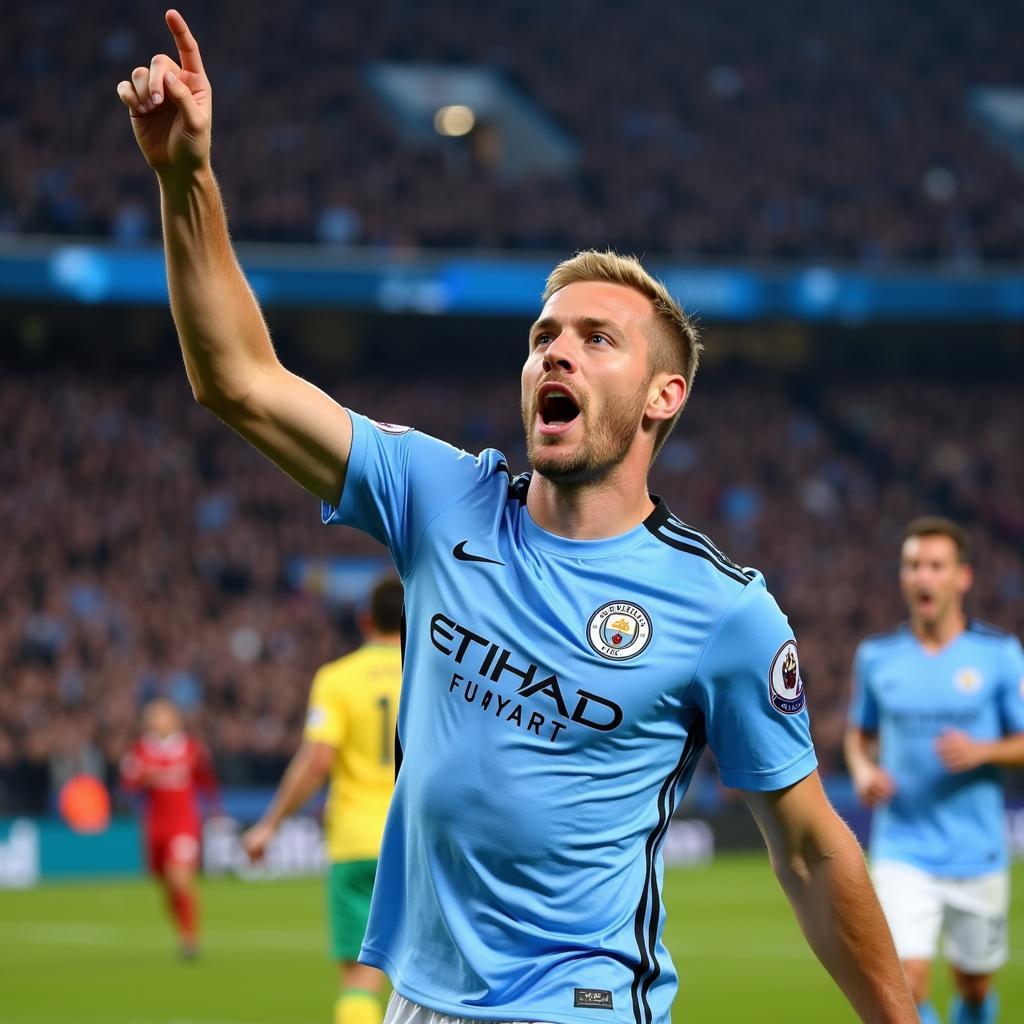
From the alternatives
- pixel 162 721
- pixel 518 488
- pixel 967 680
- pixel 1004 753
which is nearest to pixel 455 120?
pixel 162 721

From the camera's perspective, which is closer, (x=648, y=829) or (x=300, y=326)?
(x=648, y=829)

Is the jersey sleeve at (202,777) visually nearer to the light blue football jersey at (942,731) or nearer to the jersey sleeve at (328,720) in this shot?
the jersey sleeve at (328,720)

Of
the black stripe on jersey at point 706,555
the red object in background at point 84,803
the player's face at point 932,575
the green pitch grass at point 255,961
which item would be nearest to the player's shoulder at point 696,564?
the black stripe on jersey at point 706,555

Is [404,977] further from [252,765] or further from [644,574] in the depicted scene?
[252,765]

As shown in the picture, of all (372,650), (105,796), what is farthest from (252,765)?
(372,650)

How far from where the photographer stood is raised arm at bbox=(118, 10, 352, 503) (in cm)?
323

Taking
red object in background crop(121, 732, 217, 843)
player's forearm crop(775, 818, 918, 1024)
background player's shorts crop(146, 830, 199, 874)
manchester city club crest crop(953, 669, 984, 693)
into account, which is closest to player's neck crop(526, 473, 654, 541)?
player's forearm crop(775, 818, 918, 1024)

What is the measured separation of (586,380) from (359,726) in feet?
18.1

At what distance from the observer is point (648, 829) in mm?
3660

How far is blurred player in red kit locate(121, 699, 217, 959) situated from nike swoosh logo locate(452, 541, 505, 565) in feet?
39.6

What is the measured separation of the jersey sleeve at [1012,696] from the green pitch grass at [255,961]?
3129 mm

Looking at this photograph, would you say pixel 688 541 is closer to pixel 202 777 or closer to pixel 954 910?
pixel 954 910

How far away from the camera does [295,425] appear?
352cm

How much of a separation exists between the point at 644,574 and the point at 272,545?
1027 inches
